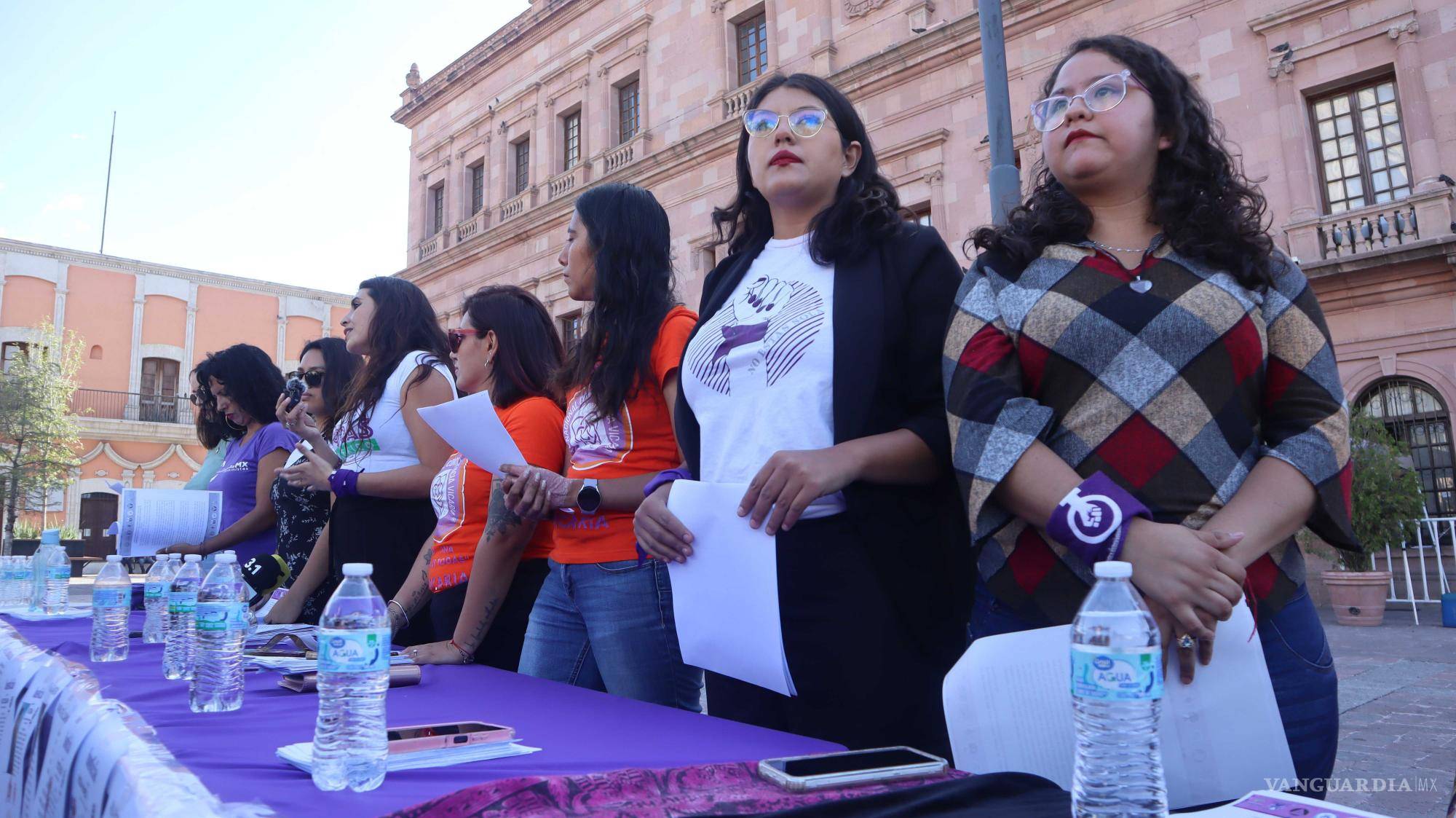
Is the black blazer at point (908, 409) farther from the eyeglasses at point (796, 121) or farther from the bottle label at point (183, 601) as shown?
the bottle label at point (183, 601)

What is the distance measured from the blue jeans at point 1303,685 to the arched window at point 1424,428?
11.3 m

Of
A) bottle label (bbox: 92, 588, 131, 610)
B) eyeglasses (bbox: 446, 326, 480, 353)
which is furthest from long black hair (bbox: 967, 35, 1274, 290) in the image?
bottle label (bbox: 92, 588, 131, 610)

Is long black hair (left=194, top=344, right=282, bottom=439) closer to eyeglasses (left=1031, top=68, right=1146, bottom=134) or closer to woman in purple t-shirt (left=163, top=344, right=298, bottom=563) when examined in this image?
woman in purple t-shirt (left=163, top=344, right=298, bottom=563)

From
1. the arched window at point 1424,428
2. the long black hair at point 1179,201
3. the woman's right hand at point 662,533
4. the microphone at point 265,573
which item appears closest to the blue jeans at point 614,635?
the woman's right hand at point 662,533

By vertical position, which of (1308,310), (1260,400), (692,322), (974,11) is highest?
(974,11)

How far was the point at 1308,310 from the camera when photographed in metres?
1.55

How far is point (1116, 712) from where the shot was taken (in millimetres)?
995

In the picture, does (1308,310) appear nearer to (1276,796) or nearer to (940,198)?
(1276,796)

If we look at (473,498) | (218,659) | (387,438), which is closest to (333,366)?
(387,438)

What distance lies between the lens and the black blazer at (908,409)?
1.76 m

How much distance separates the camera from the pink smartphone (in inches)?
51.0

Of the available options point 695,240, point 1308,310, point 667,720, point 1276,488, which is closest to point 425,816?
point 667,720

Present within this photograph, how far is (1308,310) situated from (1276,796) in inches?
35.5

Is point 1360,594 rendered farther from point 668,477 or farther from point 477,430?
point 477,430
